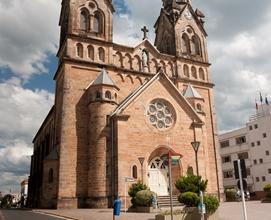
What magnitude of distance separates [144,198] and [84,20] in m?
23.1

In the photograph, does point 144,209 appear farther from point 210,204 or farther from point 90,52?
point 90,52

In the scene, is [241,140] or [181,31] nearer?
[181,31]

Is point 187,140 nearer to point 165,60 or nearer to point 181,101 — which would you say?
point 181,101

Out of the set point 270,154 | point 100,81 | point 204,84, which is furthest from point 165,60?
point 270,154

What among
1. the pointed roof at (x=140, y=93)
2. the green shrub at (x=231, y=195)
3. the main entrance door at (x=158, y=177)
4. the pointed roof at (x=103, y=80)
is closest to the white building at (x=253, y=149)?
the green shrub at (x=231, y=195)

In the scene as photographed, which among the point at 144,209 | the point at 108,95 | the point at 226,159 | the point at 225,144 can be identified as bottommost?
the point at 144,209

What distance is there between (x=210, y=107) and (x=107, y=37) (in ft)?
52.7

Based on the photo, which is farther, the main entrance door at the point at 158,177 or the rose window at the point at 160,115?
the rose window at the point at 160,115

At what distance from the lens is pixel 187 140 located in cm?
3328

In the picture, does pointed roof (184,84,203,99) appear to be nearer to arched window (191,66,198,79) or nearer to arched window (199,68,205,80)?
arched window (191,66,198,79)

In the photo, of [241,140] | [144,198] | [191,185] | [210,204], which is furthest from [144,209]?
[241,140]

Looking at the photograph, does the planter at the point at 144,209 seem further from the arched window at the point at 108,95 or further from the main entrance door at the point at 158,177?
the arched window at the point at 108,95

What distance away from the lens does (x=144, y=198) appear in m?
24.2

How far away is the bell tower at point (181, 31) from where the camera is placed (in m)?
43.5
